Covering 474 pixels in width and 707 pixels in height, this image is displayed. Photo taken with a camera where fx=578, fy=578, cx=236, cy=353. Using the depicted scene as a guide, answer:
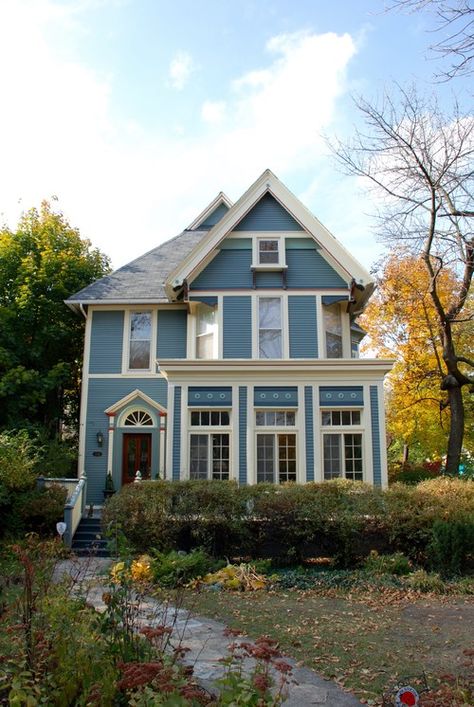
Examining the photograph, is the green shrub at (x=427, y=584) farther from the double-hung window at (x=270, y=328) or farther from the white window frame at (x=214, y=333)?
the white window frame at (x=214, y=333)

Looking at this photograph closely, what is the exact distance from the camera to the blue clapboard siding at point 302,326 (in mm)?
16531

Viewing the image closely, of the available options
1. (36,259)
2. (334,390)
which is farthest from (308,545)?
(36,259)

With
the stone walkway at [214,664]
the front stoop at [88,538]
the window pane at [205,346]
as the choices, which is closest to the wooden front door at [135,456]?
the front stoop at [88,538]

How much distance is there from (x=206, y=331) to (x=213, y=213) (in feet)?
22.7

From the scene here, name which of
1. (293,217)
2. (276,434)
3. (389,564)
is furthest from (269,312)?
(389,564)

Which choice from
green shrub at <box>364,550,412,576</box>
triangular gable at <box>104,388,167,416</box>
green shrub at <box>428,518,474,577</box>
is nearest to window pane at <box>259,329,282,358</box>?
triangular gable at <box>104,388,167,416</box>

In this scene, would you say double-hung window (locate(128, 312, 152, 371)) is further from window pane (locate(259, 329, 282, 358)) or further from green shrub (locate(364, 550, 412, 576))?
green shrub (locate(364, 550, 412, 576))

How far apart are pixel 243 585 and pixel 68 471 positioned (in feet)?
29.2

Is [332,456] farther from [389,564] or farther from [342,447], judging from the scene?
[389,564]

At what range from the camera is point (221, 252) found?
17.2m

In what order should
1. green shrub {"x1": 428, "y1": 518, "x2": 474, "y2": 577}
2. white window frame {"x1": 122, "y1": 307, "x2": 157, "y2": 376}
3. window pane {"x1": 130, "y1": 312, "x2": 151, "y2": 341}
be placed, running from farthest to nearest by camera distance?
window pane {"x1": 130, "y1": 312, "x2": 151, "y2": 341}, white window frame {"x1": 122, "y1": 307, "x2": 157, "y2": 376}, green shrub {"x1": 428, "y1": 518, "x2": 474, "y2": 577}

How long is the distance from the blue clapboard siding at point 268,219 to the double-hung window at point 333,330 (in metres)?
2.56

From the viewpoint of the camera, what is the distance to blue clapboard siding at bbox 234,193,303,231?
17188mm

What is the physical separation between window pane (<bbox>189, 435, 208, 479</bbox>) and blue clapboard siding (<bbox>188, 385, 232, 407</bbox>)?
0.86 metres
